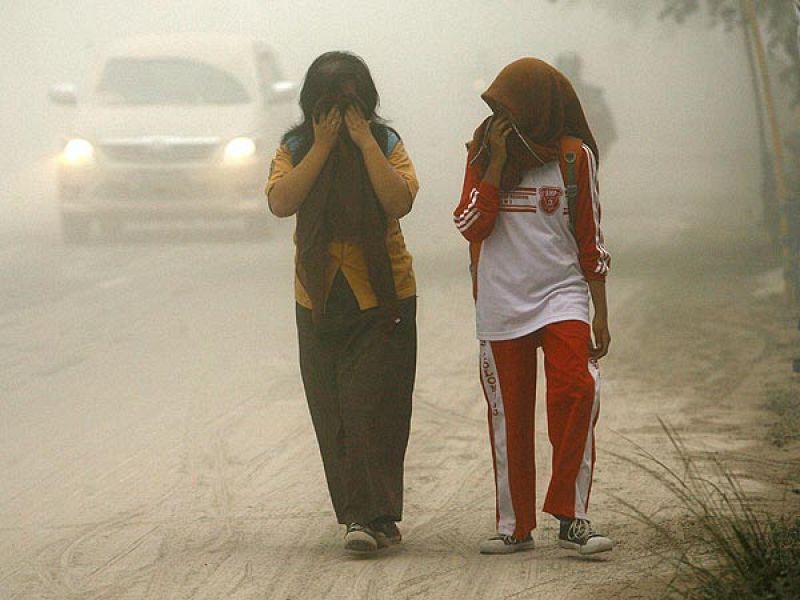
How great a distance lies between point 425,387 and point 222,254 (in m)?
7.54

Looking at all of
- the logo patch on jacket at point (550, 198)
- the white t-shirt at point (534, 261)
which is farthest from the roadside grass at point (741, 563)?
the logo patch on jacket at point (550, 198)

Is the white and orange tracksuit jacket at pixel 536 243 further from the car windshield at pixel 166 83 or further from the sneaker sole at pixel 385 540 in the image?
the car windshield at pixel 166 83

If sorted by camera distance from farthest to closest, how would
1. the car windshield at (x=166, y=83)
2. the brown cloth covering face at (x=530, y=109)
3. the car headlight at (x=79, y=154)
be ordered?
the car windshield at (x=166, y=83) < the car headlight at (x=79, y=154) < the brown cloth covering face at (x=530, y=109)

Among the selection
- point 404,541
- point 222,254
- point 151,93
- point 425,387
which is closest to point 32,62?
point 151,93

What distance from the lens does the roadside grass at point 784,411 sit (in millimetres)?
8594

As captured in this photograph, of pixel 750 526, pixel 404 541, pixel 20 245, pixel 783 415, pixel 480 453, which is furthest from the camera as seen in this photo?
pixel 20 245

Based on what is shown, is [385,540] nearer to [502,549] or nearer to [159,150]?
[502,549]

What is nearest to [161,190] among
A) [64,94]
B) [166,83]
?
[64,94]

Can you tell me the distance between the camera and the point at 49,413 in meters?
9.99

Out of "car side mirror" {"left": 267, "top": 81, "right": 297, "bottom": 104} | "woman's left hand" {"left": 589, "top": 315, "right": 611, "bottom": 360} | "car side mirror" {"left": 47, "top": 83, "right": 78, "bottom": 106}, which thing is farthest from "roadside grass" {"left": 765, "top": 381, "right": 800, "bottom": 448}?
"car side mirror" {"left": 47, "top": 83, "right": 78, "bottom": 106}

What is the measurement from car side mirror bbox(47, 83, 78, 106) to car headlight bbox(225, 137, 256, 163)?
1.85 m

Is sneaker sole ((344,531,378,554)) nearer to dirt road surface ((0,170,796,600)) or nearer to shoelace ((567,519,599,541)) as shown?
dirt road surface ((0,170,796,600))

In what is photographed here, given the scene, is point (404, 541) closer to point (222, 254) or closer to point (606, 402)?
point (606, 402)

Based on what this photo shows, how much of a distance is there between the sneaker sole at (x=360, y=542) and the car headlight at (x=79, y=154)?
12.4 meters
